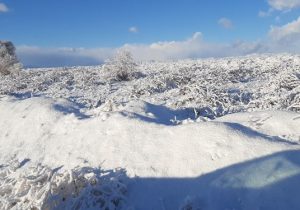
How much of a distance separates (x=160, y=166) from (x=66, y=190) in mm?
1418

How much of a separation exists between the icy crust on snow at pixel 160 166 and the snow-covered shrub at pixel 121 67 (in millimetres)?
12015

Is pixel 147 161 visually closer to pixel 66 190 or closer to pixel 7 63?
pixel 66 190

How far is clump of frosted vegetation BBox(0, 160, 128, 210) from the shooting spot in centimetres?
516

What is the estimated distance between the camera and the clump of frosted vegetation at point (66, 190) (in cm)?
516

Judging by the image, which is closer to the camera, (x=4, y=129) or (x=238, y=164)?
(x=238, y=164)

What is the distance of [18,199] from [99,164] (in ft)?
5.01

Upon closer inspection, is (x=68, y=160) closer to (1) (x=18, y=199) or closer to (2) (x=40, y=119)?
(1) (x=18, y=199)

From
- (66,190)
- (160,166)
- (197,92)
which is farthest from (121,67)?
(66,190)

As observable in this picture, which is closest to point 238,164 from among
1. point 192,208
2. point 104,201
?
point 192,208

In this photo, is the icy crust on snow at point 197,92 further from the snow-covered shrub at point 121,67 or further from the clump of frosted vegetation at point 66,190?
the clump of frosted vegetation at point 66,190

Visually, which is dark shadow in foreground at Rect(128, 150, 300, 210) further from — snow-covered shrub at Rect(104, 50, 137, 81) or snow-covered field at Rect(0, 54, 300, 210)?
snow-covered shrub at Rect(104, 50, 137, 81)

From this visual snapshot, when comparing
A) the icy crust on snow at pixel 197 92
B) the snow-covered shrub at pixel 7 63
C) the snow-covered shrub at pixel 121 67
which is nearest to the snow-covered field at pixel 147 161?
the icy crust on snow at pixel 197 92

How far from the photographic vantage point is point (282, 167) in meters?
5.06

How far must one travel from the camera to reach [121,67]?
20000 millimetres
